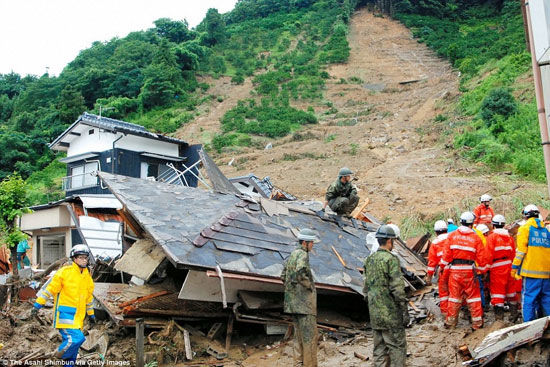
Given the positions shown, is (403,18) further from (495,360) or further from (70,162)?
(495,360)

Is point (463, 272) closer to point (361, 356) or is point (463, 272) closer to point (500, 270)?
point (500, 270)

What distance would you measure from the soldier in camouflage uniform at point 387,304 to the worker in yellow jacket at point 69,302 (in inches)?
141

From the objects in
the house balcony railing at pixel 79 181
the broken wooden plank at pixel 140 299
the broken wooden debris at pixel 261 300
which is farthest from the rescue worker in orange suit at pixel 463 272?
the house balcony railing at pixel 79 181

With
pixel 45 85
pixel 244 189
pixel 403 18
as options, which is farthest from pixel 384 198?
pixel 403 18

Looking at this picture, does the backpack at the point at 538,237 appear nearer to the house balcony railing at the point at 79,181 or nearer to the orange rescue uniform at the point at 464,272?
the orange rescue uniform at the point at 464,272

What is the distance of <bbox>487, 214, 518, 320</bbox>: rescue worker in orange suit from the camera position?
7340mm

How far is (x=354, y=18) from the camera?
6494 cm

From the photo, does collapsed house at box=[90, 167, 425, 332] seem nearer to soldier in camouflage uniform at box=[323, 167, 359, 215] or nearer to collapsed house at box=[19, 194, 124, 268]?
soldier in camouflage uniform at box=[323, 167, 359, 215]

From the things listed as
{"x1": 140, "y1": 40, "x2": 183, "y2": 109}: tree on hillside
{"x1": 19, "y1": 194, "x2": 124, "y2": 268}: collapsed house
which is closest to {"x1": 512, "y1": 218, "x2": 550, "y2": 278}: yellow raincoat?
{"x1": 19, "y1": 194, "x2": 124, "y2": 268}: collapsed house

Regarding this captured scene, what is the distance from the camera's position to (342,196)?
32.5 ft

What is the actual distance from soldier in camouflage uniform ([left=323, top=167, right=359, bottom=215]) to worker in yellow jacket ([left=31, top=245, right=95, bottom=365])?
5.20 meters

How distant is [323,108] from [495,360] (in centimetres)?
3830

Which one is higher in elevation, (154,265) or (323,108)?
(323,108)

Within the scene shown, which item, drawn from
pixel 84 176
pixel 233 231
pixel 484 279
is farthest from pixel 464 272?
pixel 84 176
